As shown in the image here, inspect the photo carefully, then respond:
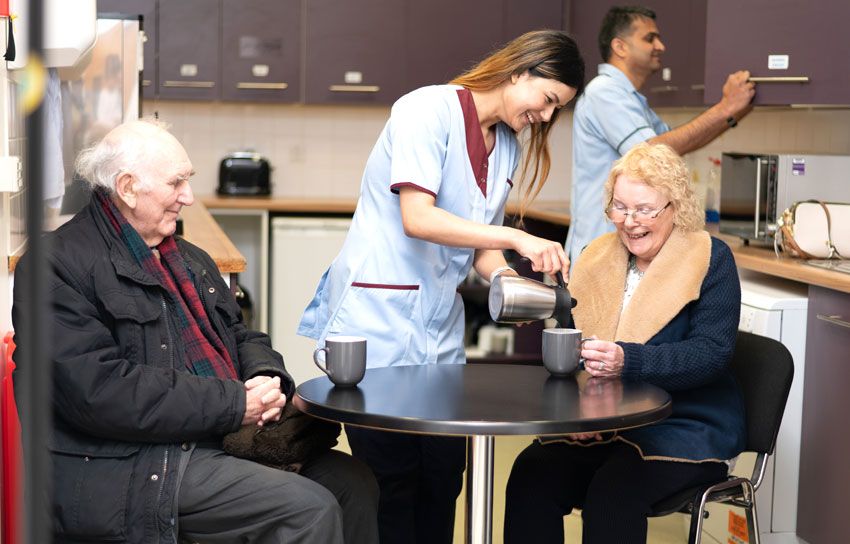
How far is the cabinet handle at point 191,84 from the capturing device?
521 cm

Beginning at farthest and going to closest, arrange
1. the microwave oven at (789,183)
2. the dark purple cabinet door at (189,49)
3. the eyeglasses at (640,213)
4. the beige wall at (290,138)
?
1. the beige wall at (290,138)
2. the dark purple cabinet door at (189,49)
3. the microwave oven at (789,183)
4. the eyeglasses at (640,213)

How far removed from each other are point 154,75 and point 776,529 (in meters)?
3.44

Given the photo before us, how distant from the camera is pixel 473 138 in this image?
87.8 inches

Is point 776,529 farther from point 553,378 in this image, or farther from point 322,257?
point 322,257

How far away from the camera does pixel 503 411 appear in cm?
174

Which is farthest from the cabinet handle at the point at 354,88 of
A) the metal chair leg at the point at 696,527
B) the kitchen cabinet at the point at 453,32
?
the metal chair leg at the point at 696,527

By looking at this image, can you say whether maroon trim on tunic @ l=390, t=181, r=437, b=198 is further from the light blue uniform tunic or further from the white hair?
the white hair

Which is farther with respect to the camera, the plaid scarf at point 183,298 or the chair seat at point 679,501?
the chair seat at point 679,501

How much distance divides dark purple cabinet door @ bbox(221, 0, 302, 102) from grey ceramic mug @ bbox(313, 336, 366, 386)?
11.7 ft

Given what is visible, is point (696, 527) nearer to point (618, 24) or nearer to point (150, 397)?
point (150, 397)

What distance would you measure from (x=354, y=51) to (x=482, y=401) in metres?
3.74

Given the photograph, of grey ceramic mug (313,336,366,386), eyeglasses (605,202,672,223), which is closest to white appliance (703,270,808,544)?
eyeglasses (605,202,672,223)

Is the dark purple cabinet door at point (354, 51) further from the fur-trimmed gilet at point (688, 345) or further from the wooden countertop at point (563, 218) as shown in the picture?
the fur-trimmed gilet at point (688, 345)

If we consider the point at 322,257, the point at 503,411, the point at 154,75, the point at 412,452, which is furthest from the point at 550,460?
the point at 154,75
